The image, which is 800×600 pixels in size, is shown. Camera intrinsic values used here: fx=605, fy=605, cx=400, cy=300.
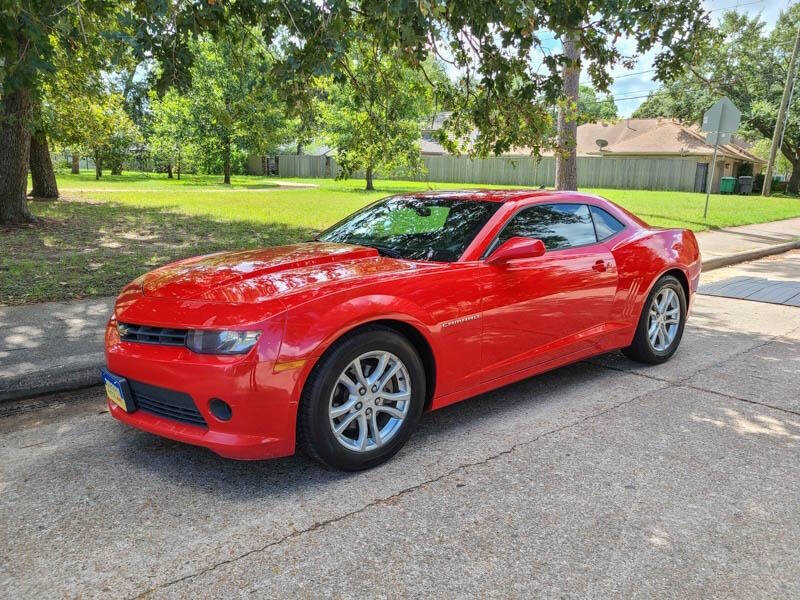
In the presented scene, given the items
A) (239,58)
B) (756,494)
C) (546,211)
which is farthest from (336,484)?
(239,58)

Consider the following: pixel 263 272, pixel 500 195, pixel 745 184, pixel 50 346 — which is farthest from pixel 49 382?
pixel 745 184

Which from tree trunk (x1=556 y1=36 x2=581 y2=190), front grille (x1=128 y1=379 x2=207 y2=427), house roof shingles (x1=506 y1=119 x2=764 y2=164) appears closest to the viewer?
front grille (x1=128 y1=379 x2=207 y2=427)

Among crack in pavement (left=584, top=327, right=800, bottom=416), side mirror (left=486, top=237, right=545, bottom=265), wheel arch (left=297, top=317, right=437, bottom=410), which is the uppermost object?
side mirror (left=486, top=237, right=545, bottom=265)

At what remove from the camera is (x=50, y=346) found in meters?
5.05

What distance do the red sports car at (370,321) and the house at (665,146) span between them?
131 feet

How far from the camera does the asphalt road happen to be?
7.86ft

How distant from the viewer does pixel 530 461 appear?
340cm

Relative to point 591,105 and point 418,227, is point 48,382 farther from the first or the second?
point 591,105

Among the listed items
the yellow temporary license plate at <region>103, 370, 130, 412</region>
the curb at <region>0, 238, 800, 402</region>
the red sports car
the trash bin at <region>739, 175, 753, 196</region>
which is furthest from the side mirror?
the trash bin at <region>739, 175, 753, 196</region>

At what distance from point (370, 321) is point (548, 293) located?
59.0 inches

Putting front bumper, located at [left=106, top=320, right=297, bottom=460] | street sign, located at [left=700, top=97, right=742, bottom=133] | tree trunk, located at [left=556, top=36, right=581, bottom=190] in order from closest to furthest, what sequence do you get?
front bumper, located at [left=106, top=320, right=297, bottom=460]
tree trunk, located at [left=556, top=36, right=581, bottom=190]
street sign, located at [left=700, top=97, right=742, bottom=133]

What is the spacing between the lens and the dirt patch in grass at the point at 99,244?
287 inches

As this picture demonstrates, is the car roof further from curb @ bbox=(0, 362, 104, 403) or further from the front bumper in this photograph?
curb @ bbox=(0, 362, 104, 403)

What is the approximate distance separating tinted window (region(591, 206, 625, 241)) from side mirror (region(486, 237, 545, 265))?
1.14m
